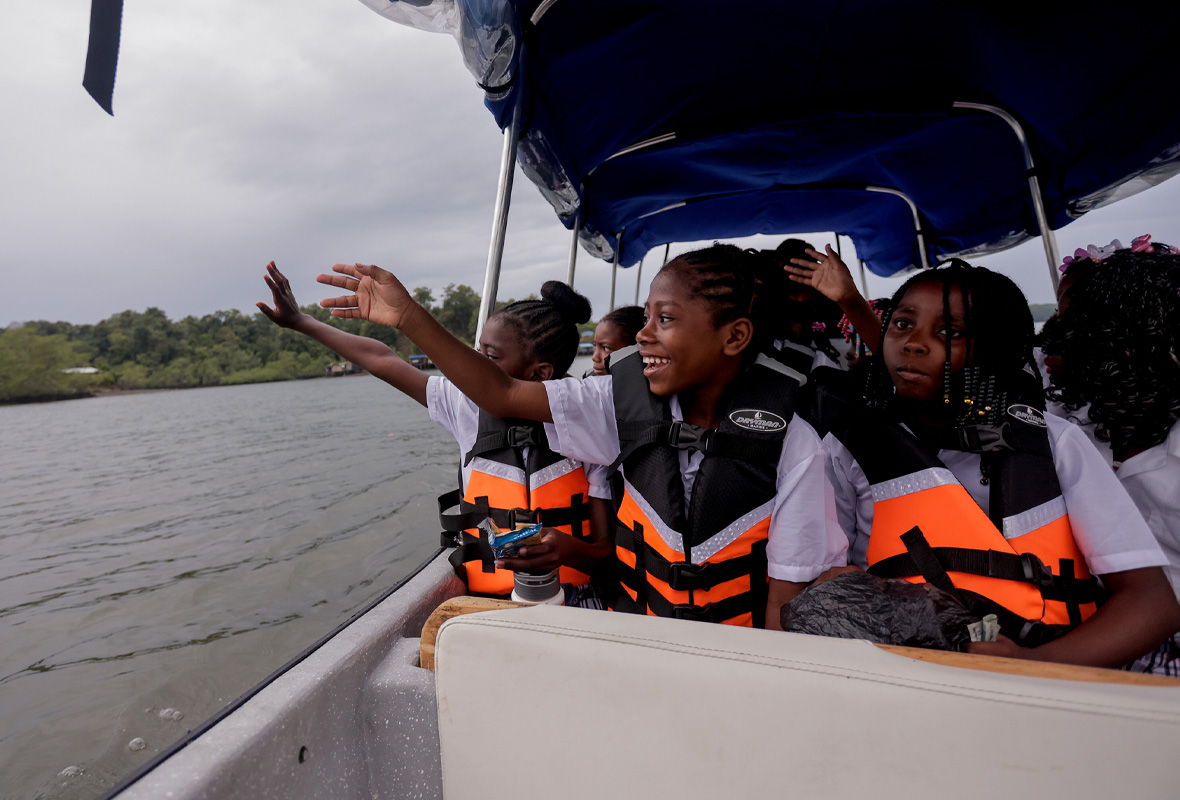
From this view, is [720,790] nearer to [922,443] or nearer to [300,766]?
[300,766]

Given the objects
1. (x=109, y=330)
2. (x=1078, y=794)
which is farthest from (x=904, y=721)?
(x=109, y=330)

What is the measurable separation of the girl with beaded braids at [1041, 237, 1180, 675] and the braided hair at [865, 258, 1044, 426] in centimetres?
17

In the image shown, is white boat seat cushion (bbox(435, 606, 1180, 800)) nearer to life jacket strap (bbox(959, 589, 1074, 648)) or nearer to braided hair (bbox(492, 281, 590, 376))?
life jacket strap (bbox(959, 589, 1074, 648))

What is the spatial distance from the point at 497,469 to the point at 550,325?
0.49 meters

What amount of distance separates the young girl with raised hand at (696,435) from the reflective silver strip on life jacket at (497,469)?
184 millimetres

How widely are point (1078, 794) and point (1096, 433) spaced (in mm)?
1170

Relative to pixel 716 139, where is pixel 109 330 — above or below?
above

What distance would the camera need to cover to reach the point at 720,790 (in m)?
0.62

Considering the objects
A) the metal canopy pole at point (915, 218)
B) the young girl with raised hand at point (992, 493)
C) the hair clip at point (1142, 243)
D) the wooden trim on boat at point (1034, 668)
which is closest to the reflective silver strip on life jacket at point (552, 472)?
the young girl with raised hand at point (992, 493)

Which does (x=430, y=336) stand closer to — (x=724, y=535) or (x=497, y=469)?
(x=497, y=469)

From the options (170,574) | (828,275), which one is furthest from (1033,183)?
(170,574)

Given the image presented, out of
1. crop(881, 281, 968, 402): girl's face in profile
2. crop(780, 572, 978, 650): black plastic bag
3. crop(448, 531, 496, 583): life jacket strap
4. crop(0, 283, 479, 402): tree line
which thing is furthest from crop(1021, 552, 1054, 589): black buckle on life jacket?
crop(0, 283, 479, 402): tree line

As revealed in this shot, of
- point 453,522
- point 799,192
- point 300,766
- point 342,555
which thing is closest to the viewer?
point 300,766

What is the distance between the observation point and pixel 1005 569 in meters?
1.06
